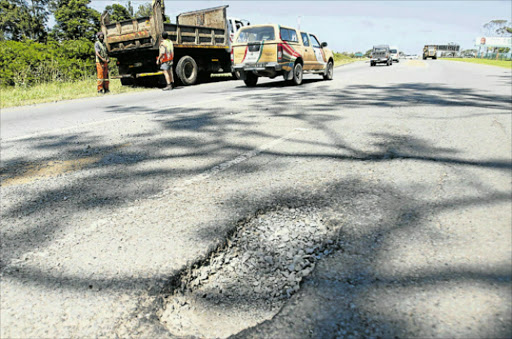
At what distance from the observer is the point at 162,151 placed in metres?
4.04

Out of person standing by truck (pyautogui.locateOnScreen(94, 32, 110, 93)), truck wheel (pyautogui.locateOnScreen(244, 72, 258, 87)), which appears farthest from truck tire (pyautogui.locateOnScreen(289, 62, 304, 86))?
person standing by truck (pyautogui.locateOnScreen(94, 32, 110, 93))

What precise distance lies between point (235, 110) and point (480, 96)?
6.31 meters

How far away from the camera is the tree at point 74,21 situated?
2197 inches

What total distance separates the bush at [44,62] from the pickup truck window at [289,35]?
7.98 metres

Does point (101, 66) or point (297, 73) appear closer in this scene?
point (101, 66)

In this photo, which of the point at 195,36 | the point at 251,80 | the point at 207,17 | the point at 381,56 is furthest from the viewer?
the point at 381,56

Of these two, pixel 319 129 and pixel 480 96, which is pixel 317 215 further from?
pixel 480 96

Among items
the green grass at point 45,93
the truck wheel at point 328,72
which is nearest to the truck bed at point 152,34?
the green grass at point 45,93

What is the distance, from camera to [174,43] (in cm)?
1234

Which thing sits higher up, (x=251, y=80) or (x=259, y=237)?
(x=251, y=80)

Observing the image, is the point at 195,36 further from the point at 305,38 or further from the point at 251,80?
the point at 305,38

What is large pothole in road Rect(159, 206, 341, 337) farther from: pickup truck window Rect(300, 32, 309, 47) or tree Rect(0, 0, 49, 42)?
tree Rect(0, 0, 49, 42)

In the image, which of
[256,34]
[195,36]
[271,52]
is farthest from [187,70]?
[271,52]

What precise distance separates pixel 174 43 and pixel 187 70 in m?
1.36
